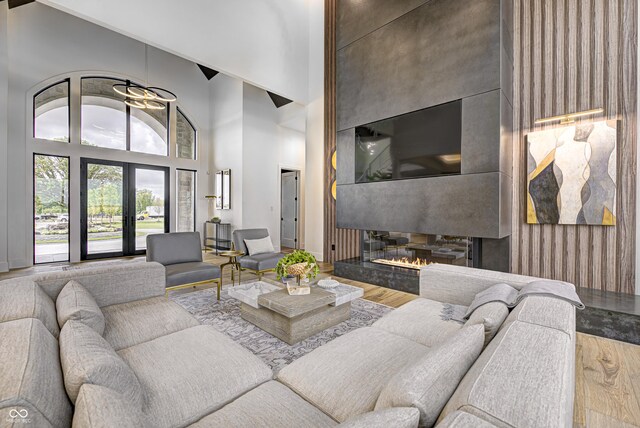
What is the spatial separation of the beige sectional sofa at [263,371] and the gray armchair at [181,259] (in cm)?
102

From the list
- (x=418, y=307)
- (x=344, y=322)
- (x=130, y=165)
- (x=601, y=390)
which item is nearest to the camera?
(x=601, y=390)

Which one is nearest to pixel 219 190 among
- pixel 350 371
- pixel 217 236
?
pixel 217 236

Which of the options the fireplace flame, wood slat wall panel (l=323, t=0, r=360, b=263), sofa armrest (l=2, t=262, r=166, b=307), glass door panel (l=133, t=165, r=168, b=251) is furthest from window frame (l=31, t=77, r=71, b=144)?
the fireplace flame

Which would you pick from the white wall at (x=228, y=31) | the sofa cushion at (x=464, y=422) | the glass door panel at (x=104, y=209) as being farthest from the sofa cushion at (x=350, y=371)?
the glass door panel at (x=104, y=209)

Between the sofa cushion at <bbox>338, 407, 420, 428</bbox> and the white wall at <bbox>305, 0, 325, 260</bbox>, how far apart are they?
522 cm

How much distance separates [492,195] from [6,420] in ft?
11.7

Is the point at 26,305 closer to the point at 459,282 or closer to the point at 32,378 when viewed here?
the point at 32,378

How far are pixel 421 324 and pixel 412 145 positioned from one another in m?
2.56

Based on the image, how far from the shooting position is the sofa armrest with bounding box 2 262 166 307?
1.94 metres

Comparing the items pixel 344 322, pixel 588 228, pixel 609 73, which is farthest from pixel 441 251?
pixel 609 73

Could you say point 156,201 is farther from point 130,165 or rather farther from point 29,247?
point 29,247

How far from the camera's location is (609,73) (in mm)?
2902

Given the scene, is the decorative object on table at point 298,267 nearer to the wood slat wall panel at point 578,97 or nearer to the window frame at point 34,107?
the wood slat wall panel at point 578,97

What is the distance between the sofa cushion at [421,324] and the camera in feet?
5.64
